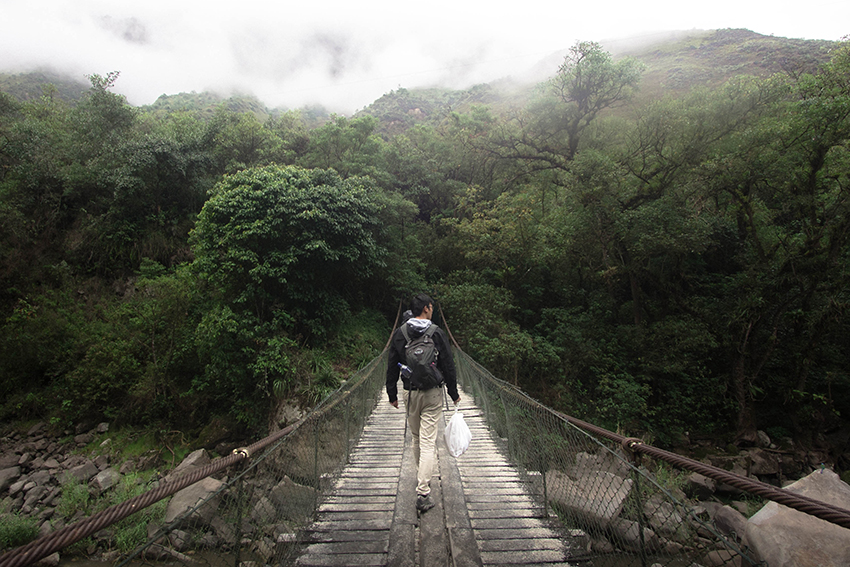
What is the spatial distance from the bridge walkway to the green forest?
13.9 ft

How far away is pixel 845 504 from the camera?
2.78 metres

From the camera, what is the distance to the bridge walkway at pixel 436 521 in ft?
5.70

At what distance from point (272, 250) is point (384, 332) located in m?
3.82

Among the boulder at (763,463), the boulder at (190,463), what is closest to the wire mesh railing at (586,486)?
the boulder at (763,463)

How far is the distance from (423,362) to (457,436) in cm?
51

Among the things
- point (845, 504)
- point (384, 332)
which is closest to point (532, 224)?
point (384, 332)

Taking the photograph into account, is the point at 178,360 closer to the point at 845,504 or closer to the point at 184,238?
the point at 184,238

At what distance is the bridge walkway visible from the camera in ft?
5.70

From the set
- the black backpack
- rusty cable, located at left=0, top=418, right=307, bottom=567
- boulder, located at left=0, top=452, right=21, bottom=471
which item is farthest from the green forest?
rusty cable, located at left=0, top=418, right=307, bottom=567

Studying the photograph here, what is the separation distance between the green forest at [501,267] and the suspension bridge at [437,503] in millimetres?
3595

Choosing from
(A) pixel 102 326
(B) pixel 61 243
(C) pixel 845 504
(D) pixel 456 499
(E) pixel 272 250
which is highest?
(B) pixel 61 243

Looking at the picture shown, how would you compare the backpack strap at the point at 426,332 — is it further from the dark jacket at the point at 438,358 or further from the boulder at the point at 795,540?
the boulder at the point at 795,540

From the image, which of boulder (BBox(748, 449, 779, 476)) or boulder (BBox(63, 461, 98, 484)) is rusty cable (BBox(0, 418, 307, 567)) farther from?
boulder (BBox(748, 449, 779, 476))

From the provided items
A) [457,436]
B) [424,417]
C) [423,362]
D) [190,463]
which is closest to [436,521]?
[457,436]
